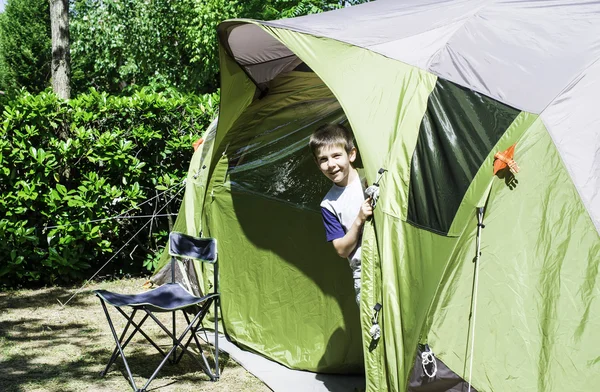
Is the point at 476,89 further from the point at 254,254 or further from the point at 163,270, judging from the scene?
the point at 163,270

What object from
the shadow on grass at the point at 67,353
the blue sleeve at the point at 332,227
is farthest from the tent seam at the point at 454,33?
the shadow on grass at the point at 67,353

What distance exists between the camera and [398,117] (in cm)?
325

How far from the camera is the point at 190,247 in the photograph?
4.64 meters

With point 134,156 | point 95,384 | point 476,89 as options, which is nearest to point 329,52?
point 476,89

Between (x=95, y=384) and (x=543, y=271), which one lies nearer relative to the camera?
(x=543, y=271)

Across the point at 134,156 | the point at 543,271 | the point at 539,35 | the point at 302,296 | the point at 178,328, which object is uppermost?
the point at 539,35

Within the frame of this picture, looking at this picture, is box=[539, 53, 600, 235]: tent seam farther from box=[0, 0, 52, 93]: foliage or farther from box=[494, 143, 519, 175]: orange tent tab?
box=[0, 0, 52, 93]: foliage

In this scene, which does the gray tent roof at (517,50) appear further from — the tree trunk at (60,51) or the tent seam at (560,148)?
the tree trunk at (60,51)

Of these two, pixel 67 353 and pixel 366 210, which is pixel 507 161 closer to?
pixel 366 210

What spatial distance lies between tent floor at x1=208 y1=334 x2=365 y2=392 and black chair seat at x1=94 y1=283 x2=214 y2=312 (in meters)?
0.64

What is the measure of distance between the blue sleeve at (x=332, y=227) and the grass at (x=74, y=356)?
3.84 feet

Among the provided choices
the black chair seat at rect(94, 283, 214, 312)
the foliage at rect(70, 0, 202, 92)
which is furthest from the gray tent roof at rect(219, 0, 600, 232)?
the foliage at rect(70, 0, 202, 92)

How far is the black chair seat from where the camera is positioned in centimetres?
397

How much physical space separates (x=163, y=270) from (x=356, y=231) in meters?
3.04
